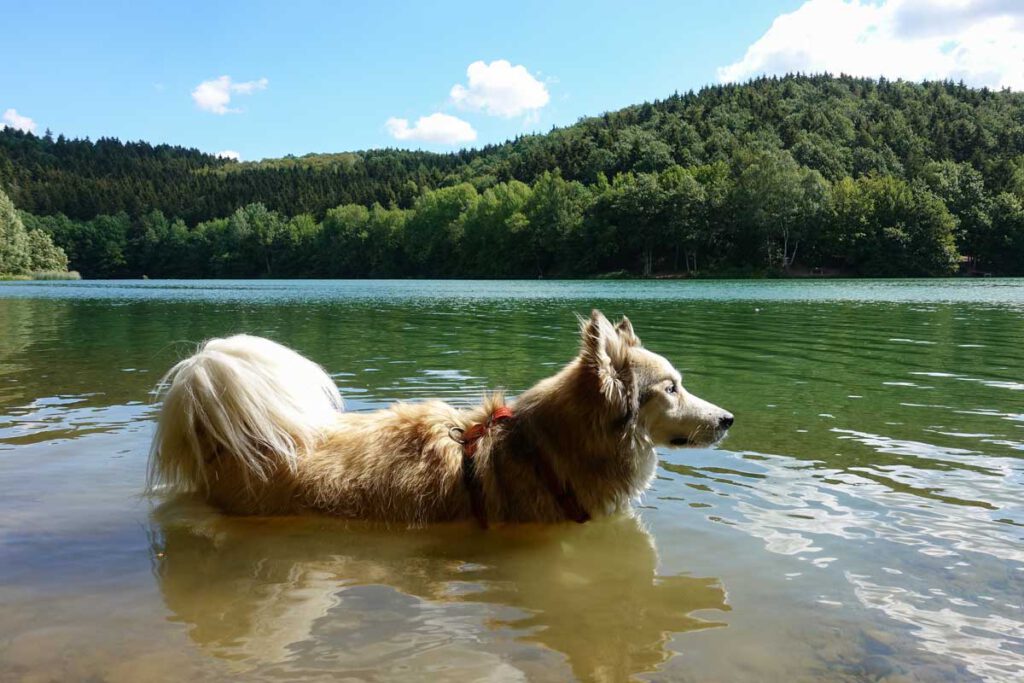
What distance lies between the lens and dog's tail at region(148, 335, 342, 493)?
5.52m

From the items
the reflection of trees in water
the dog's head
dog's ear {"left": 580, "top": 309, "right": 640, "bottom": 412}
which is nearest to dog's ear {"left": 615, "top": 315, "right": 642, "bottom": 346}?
the dog's head

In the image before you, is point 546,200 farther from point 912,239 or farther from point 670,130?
point 912,239

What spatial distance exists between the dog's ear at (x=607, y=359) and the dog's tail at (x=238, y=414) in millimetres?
2236

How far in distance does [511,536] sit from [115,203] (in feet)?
699

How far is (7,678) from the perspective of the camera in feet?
11.6

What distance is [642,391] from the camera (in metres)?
5.64

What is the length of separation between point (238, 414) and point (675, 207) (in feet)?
354

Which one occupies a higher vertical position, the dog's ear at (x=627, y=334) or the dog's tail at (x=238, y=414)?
the dog's ear at (x=627, y=334)

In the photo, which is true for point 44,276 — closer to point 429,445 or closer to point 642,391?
point 429,445

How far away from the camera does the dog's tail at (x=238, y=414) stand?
5.52m

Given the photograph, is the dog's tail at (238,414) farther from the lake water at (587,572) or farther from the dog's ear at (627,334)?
the dog's ear at (627,334)

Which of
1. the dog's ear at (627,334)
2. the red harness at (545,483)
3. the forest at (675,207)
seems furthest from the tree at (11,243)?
the dog's ear at (627,334)

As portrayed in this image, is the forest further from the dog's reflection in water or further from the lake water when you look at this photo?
the dog's reflection in water

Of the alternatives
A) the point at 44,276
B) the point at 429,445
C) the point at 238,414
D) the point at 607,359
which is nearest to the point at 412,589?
the point at 429,445
